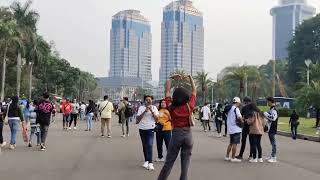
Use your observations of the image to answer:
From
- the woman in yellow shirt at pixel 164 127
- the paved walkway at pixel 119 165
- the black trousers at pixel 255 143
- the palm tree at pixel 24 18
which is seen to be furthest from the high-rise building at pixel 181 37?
the woman in yellow shirt at pixel 164 127

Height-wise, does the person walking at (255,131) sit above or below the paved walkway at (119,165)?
above

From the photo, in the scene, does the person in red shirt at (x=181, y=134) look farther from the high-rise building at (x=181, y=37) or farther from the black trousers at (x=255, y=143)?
the high-rise building at (x=181, y=37)

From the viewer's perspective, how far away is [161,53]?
6289 inches

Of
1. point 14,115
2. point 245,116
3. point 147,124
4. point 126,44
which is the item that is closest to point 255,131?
point 245,116

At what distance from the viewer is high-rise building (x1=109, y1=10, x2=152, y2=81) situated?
18912 centimetres

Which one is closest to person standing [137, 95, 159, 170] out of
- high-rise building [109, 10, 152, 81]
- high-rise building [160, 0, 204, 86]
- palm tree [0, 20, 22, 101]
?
palm tree [0, 20, 22, 101]

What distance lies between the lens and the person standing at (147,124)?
12.3 meters

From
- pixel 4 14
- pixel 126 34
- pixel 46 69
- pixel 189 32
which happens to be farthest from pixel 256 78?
pixel 126 34

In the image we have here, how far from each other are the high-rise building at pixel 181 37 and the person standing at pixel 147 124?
138958mm

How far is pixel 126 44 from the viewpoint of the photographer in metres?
192

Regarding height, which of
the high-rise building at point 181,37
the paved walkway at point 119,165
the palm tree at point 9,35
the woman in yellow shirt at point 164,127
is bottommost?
the paved walkway at point 119,165

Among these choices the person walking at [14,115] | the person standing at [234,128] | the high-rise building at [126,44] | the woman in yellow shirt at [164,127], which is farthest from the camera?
the high-rise building at [126,44]

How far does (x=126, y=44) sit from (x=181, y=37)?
41692 mm

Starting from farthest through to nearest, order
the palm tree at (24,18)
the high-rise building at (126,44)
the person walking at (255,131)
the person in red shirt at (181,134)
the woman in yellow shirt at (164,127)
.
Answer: the high-rise building at (126,44) → the palm tree at (24,18) → the person walking at (255,131) → the woman in yellow shirt at (164,127) → the person in red shirt at (181,134)
